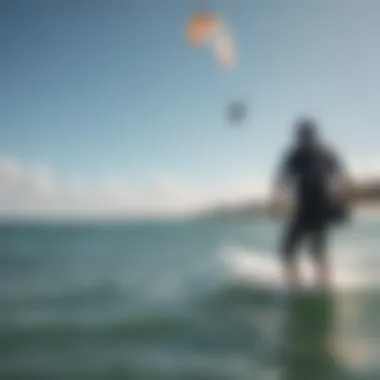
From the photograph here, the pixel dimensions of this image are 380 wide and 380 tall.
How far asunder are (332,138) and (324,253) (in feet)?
1.20

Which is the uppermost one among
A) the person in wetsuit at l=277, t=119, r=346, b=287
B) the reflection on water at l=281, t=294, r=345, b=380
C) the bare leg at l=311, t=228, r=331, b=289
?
the person in wetsuit at l=277, t=119, r=346, b=287

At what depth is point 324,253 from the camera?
1919 mm

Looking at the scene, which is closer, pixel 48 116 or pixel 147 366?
pixel 147 366

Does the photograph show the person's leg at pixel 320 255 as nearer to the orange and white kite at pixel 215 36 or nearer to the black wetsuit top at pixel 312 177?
the black wetsuit top at pixel 312 177

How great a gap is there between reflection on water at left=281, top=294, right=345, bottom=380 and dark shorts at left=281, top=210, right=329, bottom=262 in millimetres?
150

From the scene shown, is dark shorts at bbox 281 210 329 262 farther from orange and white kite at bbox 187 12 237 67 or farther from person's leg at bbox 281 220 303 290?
orange and white kite at bbox 187 12 237 67

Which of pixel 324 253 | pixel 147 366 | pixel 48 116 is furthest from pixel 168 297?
pixel 48 116

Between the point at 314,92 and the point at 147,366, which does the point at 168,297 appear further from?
the point at 314,92

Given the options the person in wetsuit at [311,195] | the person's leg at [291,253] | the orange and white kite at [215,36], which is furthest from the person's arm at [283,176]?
the orange and white kite at [215,36]

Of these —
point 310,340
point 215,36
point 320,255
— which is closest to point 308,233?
point 320,255

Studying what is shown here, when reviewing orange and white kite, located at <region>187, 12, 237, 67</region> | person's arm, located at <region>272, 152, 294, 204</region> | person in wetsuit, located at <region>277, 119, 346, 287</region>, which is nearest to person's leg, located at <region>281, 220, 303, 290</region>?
person in wetsuit, located at <region>277, 119, 346, 287</region>

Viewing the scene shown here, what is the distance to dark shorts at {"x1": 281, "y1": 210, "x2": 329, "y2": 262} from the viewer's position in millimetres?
1917

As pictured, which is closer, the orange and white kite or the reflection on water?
the reflection on water

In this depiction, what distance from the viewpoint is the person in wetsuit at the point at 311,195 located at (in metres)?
1.89
